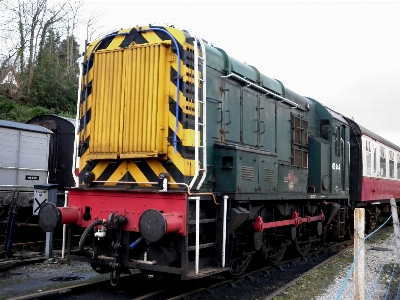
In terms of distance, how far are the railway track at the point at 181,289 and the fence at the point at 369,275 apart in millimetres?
1246

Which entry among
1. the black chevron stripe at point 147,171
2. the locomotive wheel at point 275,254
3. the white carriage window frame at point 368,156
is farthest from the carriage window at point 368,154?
the black chevron stripe at point 147,171

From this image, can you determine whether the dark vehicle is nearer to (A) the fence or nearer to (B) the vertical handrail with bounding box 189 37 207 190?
(B) the vertical handrail with bounding box 189 37 207 190

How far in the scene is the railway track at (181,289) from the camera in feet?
19.3

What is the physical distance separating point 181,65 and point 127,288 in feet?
11.2

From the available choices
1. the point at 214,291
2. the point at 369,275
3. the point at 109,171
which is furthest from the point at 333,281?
the point at 109,171

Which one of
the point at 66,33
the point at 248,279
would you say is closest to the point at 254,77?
the point at 248,279

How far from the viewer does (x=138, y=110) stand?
593 centimetres

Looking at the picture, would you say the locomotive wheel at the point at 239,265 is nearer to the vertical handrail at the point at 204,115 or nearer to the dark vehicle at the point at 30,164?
the vertical handrail at the point at 204,115

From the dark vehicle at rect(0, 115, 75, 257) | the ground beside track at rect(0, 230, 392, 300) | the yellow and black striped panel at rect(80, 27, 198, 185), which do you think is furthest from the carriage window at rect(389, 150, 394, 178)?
the yellow and black striped panel at rect(80, 27, 198, 185)

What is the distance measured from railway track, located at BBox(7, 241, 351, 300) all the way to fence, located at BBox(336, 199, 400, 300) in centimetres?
125

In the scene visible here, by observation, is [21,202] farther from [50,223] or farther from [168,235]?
[168,235]

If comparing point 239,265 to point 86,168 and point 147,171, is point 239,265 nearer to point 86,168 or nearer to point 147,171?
point 147,171

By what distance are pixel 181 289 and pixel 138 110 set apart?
2.77 metres

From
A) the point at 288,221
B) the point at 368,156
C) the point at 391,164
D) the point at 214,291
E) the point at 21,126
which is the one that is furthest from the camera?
the point at 391,164
